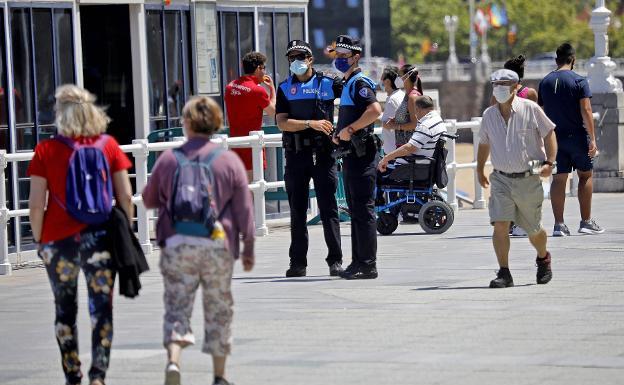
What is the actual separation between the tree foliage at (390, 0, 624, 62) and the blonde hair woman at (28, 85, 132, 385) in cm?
10616

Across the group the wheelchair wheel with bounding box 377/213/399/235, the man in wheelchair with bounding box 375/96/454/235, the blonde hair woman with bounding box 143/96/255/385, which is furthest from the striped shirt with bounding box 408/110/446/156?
the blonde hair woman with bounding box 143/96/255/385

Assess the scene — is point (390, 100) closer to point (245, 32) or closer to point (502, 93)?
point (245, 32)

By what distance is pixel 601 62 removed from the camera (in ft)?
74.8

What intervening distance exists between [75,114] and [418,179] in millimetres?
8861

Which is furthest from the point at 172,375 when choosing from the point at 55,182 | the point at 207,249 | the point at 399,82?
the point at 399,82

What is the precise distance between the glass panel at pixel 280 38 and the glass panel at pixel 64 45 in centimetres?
403

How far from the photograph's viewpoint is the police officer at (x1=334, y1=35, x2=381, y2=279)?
13039 millimetres

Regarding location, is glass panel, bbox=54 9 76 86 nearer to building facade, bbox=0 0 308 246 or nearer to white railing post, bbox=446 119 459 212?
building facade, bbox=0 0 308 246

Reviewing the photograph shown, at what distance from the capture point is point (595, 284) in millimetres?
12469

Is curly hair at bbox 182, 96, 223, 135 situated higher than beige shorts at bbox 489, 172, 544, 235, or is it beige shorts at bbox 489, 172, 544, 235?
curly hair at bbox 182, 96, 223, 135

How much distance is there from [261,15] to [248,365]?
11150 millimetres

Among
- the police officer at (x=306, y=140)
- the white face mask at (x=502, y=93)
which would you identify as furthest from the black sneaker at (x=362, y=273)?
the white face mask at (x=502, y=93)

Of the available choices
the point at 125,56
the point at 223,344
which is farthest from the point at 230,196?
the point at 125,56

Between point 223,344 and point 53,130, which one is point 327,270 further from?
point 223,344
